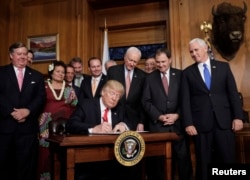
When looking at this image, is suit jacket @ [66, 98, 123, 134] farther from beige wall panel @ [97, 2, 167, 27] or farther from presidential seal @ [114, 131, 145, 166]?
beige wall panel @ [97, 2, 167, 27]

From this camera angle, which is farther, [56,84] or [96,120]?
[56,84]

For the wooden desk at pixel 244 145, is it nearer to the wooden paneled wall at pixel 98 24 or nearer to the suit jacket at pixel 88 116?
the wooden paneled wall at pixel 98 24

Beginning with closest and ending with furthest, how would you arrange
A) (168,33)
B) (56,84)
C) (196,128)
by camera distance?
(196,128) → (56,84) → (168,33)

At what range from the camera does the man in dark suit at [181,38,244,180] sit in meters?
2.65

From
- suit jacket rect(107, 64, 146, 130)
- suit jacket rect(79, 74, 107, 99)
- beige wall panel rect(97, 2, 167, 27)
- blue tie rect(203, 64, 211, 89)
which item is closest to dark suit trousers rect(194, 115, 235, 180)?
blue tie rect(203, 64, 211, 89)

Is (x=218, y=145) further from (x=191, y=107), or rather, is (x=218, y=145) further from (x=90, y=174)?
(x=90, y=174)

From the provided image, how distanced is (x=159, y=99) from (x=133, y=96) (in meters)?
0.32

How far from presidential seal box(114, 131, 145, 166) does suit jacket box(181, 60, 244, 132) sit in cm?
84

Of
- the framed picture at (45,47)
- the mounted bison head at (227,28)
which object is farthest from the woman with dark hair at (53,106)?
the mounted bison head at (227,28)

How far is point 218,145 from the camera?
2.64m

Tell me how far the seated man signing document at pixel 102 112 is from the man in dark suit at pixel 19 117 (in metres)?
0.78

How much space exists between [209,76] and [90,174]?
143cm

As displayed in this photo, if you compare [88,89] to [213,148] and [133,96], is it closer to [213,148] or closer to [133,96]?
[133,96]

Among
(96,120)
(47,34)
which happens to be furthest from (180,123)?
(47,34)
